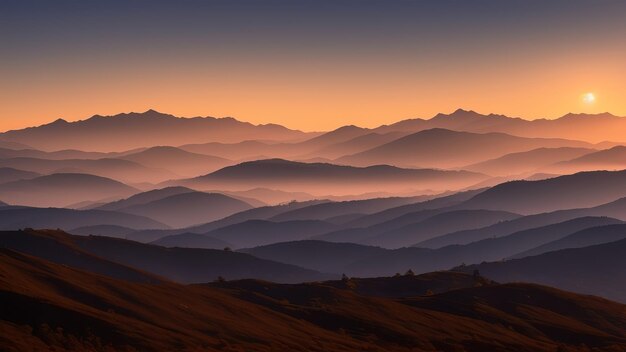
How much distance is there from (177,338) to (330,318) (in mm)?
42156

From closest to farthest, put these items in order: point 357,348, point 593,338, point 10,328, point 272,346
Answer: point 10,328, point 272,346, point 357,348, point 593,338

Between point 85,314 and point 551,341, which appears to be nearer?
point 85,314

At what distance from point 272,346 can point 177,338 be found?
530 inches

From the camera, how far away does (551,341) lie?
6550 inches

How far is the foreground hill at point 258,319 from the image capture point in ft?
375

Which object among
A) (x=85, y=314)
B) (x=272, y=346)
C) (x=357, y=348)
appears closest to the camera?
(x=85, y=314)

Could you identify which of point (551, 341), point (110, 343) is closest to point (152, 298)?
point (110, 343)

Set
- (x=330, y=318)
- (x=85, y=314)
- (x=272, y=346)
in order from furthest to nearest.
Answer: (x=330, y=318) < (x=272, y=346) < (x=85, y=314)

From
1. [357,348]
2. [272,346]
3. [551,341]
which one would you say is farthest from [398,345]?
[551,341]

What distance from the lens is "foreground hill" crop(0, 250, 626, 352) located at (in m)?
114

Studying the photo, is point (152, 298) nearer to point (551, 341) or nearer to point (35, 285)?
point (35, 285)

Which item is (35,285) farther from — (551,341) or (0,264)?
(551,341)

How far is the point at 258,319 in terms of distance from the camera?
147m

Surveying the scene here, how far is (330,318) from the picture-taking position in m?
158
